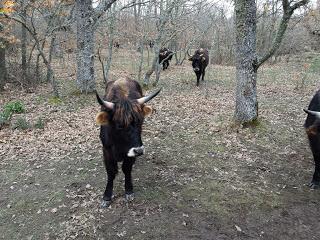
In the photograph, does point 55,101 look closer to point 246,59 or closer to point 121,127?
point 246,59

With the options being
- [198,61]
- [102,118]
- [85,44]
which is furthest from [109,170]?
[198,61]

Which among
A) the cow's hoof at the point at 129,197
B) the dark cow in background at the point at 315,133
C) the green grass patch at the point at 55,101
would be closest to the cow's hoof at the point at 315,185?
the dark cow in background at the point at 315,133

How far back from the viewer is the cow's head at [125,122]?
4852 mm

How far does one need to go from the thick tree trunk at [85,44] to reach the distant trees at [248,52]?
5906 millimetres

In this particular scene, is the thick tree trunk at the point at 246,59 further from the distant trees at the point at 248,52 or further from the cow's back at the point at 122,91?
the cow's back at the point at 122,91

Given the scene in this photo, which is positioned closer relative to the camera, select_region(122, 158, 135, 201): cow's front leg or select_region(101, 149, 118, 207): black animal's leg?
select_region(101, 149, 118, 207): black animal's leg

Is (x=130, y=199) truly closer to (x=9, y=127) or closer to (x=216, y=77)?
(x=9, y=127)

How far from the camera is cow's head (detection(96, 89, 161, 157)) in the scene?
4.85 m

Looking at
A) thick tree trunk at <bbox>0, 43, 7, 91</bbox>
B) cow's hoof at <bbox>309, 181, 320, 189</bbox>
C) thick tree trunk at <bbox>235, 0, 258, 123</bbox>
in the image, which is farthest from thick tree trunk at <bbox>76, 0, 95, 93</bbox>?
cow's hoof at <bbox>309, 181, 320, 189</bbox>

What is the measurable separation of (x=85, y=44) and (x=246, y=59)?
642cm

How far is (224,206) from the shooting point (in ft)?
18.3

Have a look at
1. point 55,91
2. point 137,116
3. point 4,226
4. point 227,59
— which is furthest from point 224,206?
point 227,59

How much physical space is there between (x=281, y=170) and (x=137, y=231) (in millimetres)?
3323

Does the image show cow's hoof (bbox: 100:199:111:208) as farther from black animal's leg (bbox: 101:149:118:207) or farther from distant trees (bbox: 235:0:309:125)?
distant trees (bbox: 235:0:309:125)
